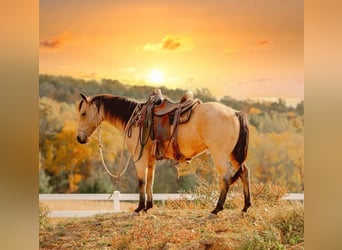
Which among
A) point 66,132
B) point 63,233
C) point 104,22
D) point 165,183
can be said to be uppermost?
point 104,22

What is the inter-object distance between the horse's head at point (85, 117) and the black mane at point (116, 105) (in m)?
0.04

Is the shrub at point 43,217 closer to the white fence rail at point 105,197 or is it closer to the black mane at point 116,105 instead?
the white fence rail at point 105,197

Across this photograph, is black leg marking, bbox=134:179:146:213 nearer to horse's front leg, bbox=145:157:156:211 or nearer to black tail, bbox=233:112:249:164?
horse's front leg, bbox=145:157:156:211

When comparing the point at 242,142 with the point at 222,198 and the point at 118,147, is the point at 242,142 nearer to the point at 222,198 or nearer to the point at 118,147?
the point at 222,198

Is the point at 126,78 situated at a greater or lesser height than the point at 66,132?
greater

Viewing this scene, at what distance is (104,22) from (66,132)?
837 millimetres

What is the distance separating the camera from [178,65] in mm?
5402

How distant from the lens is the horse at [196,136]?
5.38 metres

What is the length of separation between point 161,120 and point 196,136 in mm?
278

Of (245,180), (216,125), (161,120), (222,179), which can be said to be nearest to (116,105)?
(161,120)

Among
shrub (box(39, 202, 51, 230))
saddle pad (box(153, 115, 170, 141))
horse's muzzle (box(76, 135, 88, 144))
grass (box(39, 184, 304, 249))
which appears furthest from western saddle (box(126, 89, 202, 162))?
shrub (box(39, 202, 51, 230))

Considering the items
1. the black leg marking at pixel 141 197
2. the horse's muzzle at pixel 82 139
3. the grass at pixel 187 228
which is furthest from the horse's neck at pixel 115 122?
the grass at pixel 187 228

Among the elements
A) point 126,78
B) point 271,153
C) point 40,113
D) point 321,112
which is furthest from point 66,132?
point 321,112

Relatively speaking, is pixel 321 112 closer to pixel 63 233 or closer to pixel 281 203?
pixel 281 203
